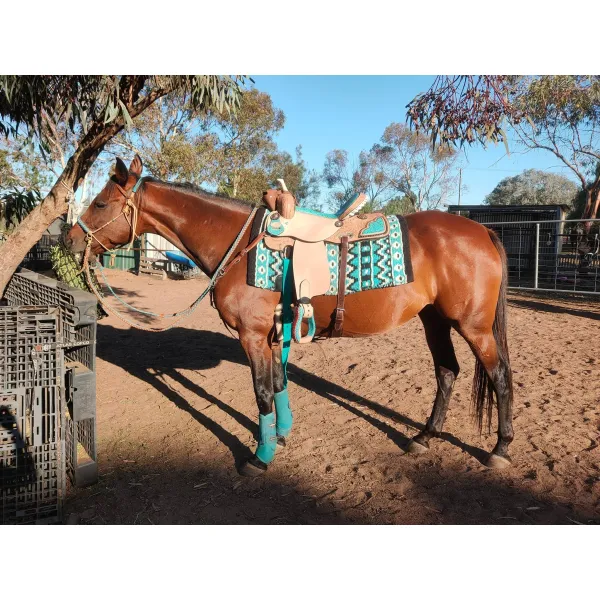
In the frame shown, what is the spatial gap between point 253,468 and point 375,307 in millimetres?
1457

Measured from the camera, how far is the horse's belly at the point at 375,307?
118 inches

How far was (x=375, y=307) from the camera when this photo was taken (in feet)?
9.89

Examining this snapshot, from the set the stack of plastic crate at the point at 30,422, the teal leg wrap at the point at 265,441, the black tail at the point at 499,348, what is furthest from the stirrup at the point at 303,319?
the stack of plastic crate at the point at 30,422

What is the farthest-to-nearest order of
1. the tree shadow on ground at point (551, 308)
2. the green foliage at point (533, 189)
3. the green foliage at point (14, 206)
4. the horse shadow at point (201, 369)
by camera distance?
the green foliage at point (533, 189) → the tree shadow on ground at point (551, 308) → the green foliage at point (14, 206) → the horse shadow at point (201, 369)

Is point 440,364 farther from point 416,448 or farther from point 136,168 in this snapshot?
point 136,168

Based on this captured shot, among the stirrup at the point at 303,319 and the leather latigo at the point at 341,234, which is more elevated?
the leather latigo at the point at 341,234

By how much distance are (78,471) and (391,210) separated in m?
39.2

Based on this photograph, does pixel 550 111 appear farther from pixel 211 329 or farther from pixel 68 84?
pixel 68 84

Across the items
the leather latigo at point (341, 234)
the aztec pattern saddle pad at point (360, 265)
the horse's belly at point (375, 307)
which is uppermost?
the leather latigo at point (341, 234)

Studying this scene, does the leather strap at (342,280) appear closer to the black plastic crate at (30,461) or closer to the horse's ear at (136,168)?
the horse's ear at (136,168)

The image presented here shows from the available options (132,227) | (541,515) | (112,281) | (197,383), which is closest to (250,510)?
(541,515)

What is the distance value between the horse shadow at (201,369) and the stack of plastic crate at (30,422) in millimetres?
1241

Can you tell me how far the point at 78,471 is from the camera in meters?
2.78

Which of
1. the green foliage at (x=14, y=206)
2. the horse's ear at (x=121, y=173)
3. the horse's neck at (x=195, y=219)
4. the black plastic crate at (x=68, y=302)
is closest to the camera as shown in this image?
the black plastic crate at (x=68, y=302)
